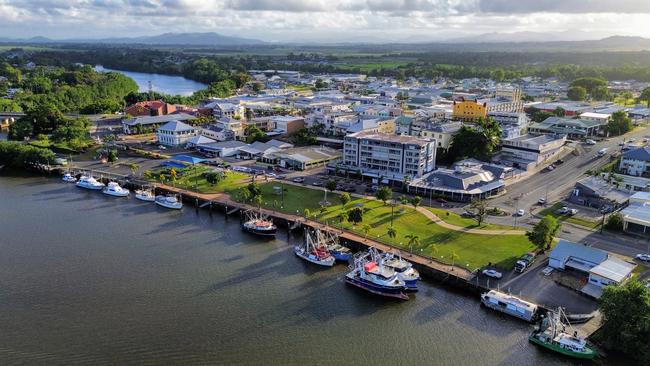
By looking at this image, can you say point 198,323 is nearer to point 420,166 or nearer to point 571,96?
point 420,166

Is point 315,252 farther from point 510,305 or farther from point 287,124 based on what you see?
point 287,124

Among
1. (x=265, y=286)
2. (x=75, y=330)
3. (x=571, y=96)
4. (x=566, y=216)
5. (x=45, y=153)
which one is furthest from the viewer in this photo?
(x=571, y=96)

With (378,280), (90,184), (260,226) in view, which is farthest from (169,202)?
(378,280)

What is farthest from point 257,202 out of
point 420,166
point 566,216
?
point 566,216

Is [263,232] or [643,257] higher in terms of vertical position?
[643,257]

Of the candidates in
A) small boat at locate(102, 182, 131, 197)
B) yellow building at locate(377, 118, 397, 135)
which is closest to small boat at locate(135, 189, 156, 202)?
small boat at locate(102, 182, 131, 197)

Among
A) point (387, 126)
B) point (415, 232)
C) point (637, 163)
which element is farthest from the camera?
point (387, 126)
